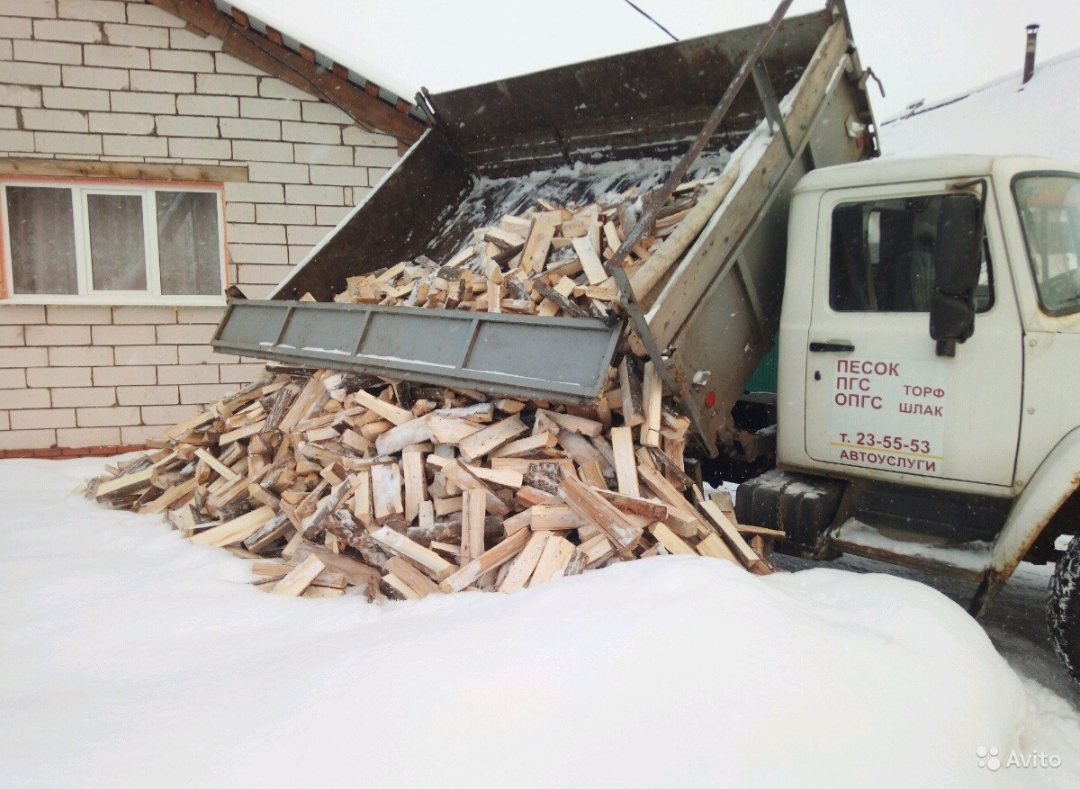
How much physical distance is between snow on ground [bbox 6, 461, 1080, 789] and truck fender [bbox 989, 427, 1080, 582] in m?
0.36

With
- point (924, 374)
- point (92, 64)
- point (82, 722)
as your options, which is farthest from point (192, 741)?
point (92, 64)

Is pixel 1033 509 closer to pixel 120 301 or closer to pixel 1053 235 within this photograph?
pixel 1053 235

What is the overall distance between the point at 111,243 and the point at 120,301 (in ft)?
2.24

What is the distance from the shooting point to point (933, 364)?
361 cm

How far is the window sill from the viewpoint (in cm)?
785

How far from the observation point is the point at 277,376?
582cm

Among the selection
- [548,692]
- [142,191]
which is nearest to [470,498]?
[548,692]

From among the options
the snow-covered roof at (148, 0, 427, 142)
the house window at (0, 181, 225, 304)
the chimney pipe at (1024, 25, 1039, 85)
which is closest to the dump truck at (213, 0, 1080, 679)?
the house window at (0, 181, 225, 304)

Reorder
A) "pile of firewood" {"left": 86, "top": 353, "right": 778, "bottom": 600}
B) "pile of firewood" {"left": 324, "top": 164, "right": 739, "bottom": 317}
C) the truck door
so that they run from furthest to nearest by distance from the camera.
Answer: "pile of firewood" {"left": 324, "top": 164, "right": 739, "bottom": 317} → "pile of firewood" {"left": 86, "top": 353, "right": 778, "bottom": 600} → the truck door

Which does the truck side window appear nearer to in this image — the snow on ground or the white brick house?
the snow on ground

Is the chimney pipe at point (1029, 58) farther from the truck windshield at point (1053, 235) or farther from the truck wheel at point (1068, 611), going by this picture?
the truck wheel at point (1068, 611)

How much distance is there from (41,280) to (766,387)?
7.57 m

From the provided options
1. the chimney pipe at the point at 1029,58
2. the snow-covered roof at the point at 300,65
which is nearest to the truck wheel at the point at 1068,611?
the snow-covered roof at the point at 300,65

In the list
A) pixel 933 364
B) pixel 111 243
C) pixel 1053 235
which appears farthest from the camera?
pixel 111 243
